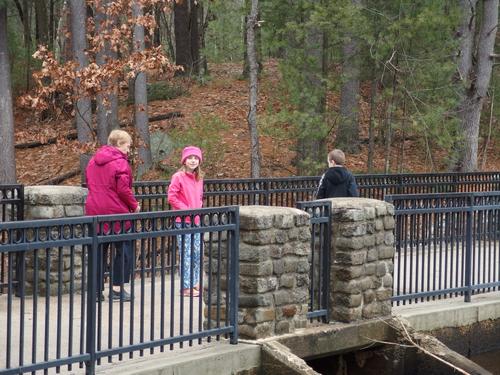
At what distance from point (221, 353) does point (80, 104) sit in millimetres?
15339

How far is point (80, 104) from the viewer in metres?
22.9

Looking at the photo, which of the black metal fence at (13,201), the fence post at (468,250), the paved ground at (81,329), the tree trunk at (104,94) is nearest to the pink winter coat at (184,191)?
the paved ground at (81,329)

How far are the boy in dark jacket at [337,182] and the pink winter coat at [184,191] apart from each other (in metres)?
1.82

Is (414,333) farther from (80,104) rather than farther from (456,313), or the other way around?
(80,104)

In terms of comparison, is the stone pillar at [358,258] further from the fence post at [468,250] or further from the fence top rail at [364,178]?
the fence top rail at [364,178]

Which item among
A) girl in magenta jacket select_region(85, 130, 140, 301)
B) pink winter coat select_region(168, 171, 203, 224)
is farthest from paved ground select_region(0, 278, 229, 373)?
pink winter coat select_region(168, 171, 203, 224)

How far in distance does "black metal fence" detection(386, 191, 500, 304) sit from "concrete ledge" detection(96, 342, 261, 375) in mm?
2679

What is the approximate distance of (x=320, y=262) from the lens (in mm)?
9867

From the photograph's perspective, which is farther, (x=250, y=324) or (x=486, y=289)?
(x=486, y=289)

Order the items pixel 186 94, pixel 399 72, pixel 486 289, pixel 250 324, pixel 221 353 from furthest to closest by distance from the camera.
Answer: pixel 186 94, pixel 399 72, pixel 486 289, pixel 250 324, pixel 221 353

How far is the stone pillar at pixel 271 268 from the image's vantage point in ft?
28.8

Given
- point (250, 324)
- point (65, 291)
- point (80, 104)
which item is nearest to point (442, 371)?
point (250, 324)

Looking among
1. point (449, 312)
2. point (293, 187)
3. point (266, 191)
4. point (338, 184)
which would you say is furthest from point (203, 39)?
point (449, 312)

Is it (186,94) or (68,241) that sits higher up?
(186,94)
